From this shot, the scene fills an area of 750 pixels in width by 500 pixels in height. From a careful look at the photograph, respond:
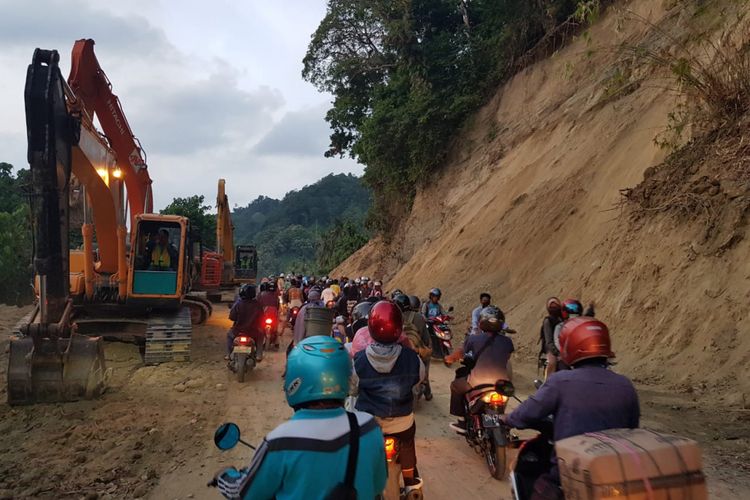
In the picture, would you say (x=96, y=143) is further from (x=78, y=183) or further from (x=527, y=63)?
(x=527, y=63)

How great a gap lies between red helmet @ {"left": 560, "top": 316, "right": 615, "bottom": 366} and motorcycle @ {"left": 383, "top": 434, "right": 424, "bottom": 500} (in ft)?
5.82

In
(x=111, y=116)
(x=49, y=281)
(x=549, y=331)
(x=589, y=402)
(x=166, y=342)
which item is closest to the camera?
(x=589, y=402)

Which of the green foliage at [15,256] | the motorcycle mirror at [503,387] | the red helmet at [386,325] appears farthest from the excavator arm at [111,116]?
the green foliage at [15,256]

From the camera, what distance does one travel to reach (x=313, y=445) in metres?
2.56

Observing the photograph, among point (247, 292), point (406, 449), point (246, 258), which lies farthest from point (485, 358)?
point (246, 258)

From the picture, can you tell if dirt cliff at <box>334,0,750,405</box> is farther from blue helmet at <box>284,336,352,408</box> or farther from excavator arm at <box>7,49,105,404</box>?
excavator arm at <box>7,49,105,404</box>

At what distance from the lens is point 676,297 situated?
34.8 feet

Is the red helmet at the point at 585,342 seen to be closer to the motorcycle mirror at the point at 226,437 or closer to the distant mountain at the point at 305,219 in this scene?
the motorcycle mirror at the point at 226,437

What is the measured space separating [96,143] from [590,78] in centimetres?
1853

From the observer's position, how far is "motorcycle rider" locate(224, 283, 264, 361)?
11352 mm

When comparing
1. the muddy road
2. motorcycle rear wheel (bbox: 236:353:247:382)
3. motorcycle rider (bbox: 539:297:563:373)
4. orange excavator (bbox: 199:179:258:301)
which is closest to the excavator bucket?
the muddy road

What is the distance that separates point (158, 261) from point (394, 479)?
10.0 metres

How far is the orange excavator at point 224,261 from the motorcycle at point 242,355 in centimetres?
983

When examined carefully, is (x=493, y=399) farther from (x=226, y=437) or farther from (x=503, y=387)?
(x=226, y=437)
